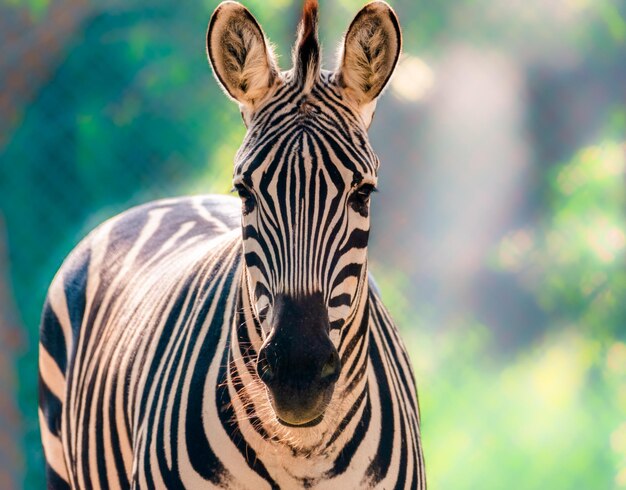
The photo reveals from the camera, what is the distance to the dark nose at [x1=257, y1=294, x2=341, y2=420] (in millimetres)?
2105

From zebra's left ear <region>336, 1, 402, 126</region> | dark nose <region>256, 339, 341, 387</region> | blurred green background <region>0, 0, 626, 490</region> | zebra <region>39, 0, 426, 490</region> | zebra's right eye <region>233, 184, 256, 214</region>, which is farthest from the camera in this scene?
blurred green background <region>0, 0, 626, 490</region>

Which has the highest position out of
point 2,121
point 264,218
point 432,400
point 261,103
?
point 2,121

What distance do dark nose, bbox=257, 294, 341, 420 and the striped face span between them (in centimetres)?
8

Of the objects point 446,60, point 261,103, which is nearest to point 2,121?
point 446,60

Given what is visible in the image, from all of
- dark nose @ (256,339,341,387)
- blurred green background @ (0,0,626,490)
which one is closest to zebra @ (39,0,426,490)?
dark nose @ (256,339,341,387)

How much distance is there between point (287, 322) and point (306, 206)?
0.28m

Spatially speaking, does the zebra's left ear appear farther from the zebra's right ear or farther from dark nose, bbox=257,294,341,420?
dark nose, bbox=257,294,341,420

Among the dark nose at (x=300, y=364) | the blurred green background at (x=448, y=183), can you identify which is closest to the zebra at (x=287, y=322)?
the dark nose at (x=300, y=364)

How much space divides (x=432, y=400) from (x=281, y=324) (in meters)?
6.72

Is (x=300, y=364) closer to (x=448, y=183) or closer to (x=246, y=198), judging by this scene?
(x=246, y=198)

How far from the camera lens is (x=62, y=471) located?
3.99 meters

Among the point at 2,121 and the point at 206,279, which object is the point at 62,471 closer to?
the point at 206,279

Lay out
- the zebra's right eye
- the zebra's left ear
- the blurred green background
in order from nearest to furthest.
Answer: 1. the zebra's right eye
2. the zebra's left ear
3. the blurred green background

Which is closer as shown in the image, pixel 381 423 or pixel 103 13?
pixel 381 423
